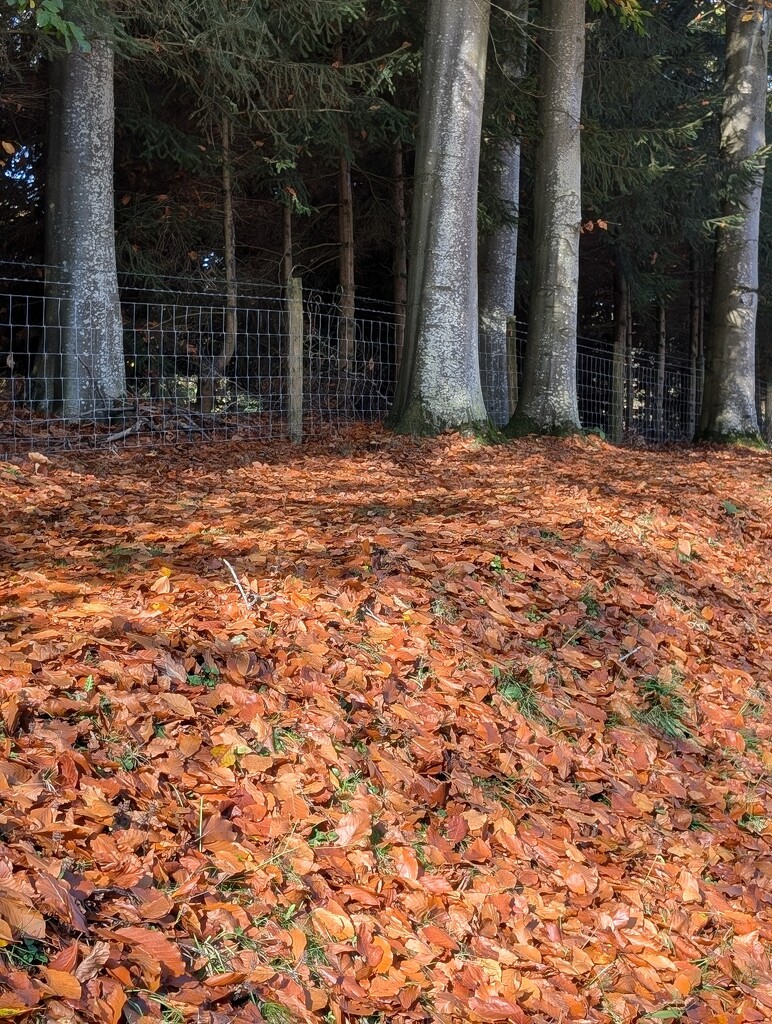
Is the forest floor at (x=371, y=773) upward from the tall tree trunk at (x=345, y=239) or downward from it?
downward

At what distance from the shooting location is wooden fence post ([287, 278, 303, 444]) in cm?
887

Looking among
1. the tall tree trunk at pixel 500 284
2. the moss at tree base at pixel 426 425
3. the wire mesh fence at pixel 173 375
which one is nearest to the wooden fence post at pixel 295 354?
the wire mesh fence at pixel 173 375

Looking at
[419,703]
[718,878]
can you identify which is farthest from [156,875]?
[718,878]

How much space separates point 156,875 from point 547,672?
2106 millimetres

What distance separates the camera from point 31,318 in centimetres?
1292

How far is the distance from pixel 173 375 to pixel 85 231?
239cm

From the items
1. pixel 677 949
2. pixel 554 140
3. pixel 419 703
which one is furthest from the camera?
pixel 554 140

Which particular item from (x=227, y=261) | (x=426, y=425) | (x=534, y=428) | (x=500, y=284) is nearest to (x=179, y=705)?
(x=426, y=425)

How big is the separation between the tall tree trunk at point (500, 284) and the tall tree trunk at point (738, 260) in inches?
128

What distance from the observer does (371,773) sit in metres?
3.05

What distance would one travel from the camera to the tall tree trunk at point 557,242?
34.0 feet

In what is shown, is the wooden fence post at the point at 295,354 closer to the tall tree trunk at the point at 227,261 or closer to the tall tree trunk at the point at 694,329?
the tall tree trunk at the point at 227,261

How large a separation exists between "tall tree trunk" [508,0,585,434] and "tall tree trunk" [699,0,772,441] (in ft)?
13.1

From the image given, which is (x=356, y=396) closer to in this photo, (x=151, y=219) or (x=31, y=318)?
(x=151, y=219)
